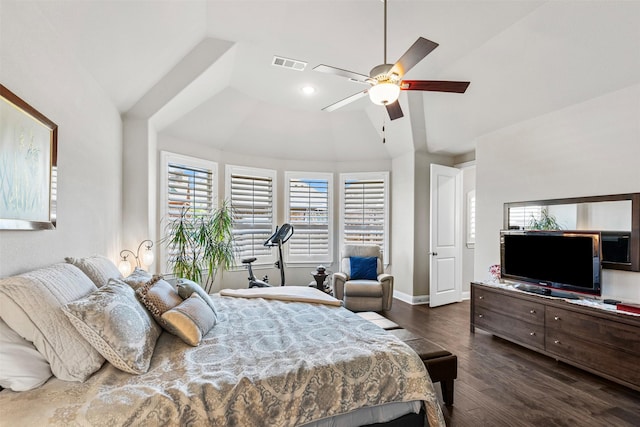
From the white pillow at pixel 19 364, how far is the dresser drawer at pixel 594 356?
389 centimetres

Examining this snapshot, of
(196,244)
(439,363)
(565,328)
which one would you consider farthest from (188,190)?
(565,328)

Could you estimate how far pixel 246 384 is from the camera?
4.74 ft

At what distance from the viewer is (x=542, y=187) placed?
373 centimetres

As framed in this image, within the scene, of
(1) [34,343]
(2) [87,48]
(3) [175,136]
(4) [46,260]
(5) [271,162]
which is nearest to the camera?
(1) [34,343]

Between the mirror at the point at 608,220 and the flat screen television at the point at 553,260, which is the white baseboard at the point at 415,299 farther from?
the mirror at the point at 608,220

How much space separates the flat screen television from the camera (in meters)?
3.02

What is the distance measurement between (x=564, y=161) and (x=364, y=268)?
298cm

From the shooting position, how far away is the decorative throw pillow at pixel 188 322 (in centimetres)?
184

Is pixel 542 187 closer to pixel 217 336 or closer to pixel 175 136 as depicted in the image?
pixel 217 336

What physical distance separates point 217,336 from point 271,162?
164 inches

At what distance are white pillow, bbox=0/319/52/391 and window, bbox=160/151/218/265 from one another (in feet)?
10.1

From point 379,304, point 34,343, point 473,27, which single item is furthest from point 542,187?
point 34,343

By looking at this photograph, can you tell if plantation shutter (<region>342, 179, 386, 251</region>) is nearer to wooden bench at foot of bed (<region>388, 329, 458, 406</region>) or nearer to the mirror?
the mirror

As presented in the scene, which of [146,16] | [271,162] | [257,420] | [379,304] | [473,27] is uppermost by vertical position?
[473,27]
